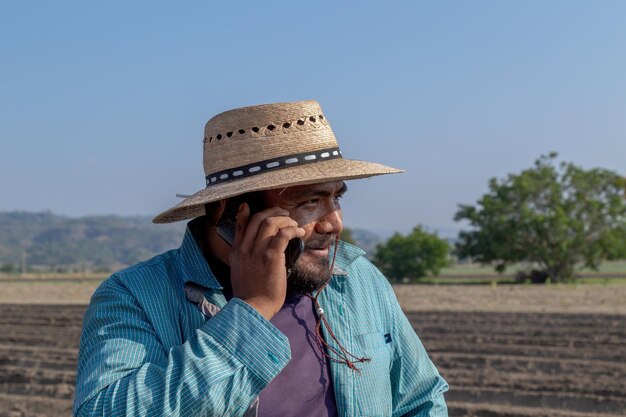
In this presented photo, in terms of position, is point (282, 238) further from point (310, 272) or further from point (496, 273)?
point (496, 273)

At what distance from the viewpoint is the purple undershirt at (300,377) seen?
6.53ft

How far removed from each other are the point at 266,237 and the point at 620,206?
34087mm

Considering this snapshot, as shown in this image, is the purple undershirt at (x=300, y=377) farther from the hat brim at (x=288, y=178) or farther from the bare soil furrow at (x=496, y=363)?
the bare soil furrow at (x=496, y=363)

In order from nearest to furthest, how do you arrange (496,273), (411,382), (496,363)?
(411,382)
(496,363)
(496,273)

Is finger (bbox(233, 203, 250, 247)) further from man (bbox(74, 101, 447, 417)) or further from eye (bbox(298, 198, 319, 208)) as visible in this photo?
eye (bbox(298, 198, 319, 208))

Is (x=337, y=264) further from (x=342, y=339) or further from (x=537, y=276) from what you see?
(x=537, y=276)

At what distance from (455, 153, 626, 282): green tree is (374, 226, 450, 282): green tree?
15.9 ft

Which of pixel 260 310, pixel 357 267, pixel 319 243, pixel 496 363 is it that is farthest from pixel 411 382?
pixel 496 363

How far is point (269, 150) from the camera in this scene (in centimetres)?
211

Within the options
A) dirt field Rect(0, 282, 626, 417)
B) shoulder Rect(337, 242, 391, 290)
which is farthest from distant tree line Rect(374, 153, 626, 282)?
shoulder Rect(337, 242, 391, 290)

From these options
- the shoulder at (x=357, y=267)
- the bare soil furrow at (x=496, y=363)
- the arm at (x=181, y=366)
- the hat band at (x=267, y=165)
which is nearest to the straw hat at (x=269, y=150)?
the hat band at (x=267, y=165)

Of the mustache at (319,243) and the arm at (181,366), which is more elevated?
the mustache at (319,243)

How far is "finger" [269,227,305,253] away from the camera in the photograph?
1.86m

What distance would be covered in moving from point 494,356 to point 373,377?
973cm
